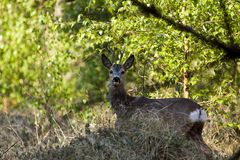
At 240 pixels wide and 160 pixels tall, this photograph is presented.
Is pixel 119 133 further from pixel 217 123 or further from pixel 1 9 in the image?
pixel 1 9

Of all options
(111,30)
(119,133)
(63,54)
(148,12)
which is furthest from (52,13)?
(148,12)

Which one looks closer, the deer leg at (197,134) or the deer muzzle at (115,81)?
the deer leg at (197,134)

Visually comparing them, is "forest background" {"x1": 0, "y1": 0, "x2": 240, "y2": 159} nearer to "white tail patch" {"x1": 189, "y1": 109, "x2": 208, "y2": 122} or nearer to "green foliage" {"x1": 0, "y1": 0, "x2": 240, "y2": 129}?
"green foliage" {"x1": 0, "y1": 0, "x2": 240, "y2": 129}

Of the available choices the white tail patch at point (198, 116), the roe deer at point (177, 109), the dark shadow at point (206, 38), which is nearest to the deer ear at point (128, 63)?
the roe deer at point (177, 109)

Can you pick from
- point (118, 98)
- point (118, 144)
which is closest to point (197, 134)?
point (118, 144)

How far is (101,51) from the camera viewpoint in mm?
10898

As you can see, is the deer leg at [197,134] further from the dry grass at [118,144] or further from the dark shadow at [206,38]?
the dark shadow at [206,38]

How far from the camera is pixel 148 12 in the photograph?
269 cm

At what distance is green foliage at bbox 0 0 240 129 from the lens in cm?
926

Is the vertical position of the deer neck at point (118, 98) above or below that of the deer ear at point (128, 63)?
below

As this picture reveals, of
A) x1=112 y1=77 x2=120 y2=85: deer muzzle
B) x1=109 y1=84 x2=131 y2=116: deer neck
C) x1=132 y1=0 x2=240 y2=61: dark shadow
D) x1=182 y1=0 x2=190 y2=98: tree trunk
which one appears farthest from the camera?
x1=112 y1=77 x2=120 y2=85: deer muzzle

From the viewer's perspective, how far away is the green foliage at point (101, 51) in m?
9.26

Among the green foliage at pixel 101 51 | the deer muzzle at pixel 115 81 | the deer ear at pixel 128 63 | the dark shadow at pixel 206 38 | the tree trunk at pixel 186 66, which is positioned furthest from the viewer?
the deer ear at pixel 128 63

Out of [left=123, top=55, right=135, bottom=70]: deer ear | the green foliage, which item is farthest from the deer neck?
the green foliage
